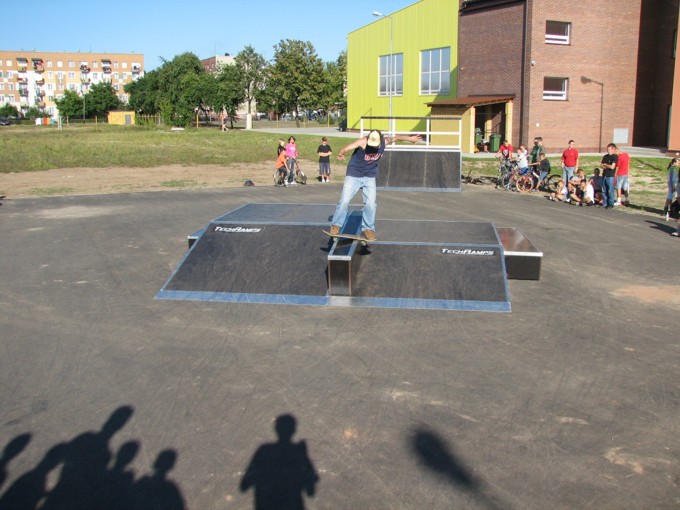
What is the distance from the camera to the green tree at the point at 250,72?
86.1 metres

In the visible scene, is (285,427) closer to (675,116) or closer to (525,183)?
(525,183)

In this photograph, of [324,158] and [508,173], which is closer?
[508,173]

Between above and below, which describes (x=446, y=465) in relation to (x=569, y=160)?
below

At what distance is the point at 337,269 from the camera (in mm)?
9016

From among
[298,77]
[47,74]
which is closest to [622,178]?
[298,77]

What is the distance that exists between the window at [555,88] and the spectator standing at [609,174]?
2037 cm

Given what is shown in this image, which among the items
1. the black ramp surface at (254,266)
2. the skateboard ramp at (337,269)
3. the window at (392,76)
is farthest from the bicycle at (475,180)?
the window at (392,76)

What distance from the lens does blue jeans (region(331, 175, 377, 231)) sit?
30.9 feet

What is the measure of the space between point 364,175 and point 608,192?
11703 mm

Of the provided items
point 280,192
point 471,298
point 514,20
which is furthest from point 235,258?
point 514,20

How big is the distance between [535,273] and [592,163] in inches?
918

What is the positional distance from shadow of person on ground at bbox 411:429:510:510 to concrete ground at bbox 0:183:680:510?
0.01 meters

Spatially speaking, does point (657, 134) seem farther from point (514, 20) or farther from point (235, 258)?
point (235, 258)

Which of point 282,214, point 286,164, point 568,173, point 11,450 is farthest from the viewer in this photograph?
point 286,164
